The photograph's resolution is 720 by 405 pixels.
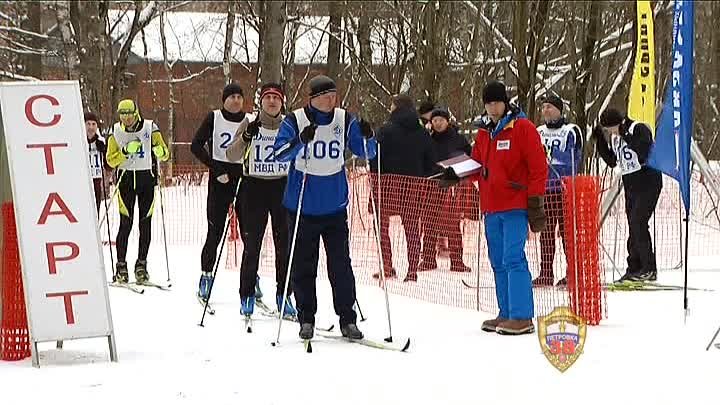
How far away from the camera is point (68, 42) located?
80.4 feet

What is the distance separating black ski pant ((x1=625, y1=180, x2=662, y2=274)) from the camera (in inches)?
428

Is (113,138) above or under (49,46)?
under

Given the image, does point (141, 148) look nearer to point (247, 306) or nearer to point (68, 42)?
point (247, 306)

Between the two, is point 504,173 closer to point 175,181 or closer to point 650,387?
point 650,387

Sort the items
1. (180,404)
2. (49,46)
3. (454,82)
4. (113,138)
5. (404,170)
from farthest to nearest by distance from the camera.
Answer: (49,46), (454,82), (404,170), (113,138), (180,404)

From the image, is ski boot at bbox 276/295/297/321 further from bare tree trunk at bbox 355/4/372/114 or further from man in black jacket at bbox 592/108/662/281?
bare tree trunk at bbox 355/4/372/114

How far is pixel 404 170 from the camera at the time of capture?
1226 cm

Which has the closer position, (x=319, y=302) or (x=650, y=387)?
(x=650, y=387)

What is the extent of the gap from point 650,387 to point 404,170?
20.8 feet

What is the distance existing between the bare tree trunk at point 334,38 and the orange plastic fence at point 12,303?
2231cm

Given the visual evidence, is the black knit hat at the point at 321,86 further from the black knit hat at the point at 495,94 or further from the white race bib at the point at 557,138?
the white race bib at the point at 557,138

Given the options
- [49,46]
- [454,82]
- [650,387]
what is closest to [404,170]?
[650,387]

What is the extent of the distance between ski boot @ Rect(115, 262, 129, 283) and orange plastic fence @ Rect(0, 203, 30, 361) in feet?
13.5

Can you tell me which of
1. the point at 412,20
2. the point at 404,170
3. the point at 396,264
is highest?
the point at 412,20
